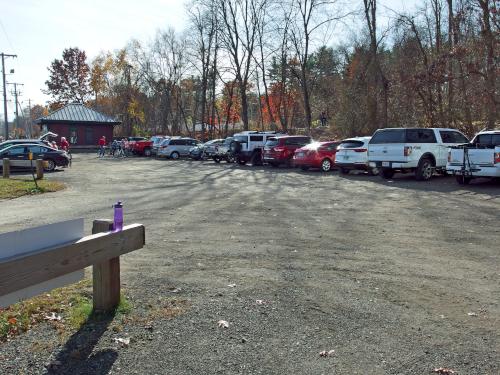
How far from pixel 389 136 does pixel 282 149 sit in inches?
359

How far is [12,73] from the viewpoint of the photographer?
6588cm

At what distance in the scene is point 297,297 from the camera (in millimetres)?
5250

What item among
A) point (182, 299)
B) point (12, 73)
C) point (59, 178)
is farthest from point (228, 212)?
point (12, 73)

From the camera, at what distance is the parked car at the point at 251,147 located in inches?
1201

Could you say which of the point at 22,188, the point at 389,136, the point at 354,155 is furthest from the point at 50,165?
the point at 389,136

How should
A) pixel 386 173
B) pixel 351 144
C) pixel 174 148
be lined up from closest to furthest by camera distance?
pixel 386 173 < pixel 351 144 < pixel 174 148

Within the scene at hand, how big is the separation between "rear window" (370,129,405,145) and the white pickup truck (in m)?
2.20

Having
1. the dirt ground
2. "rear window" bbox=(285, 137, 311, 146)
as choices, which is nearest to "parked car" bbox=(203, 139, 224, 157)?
"rear window" bbox=(285, 137, 311, 146)

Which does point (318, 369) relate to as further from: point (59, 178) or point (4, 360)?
point (59, 178)

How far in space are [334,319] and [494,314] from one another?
1.56 m

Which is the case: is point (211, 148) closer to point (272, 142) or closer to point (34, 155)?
point (272, 142)

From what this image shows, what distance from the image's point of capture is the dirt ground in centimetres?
381

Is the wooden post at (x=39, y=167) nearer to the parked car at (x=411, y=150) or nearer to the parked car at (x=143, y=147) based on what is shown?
the parked car at (x=411, y=150)

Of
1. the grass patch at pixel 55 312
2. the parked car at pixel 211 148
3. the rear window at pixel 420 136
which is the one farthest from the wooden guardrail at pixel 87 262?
the parked car at pixel 211 148
